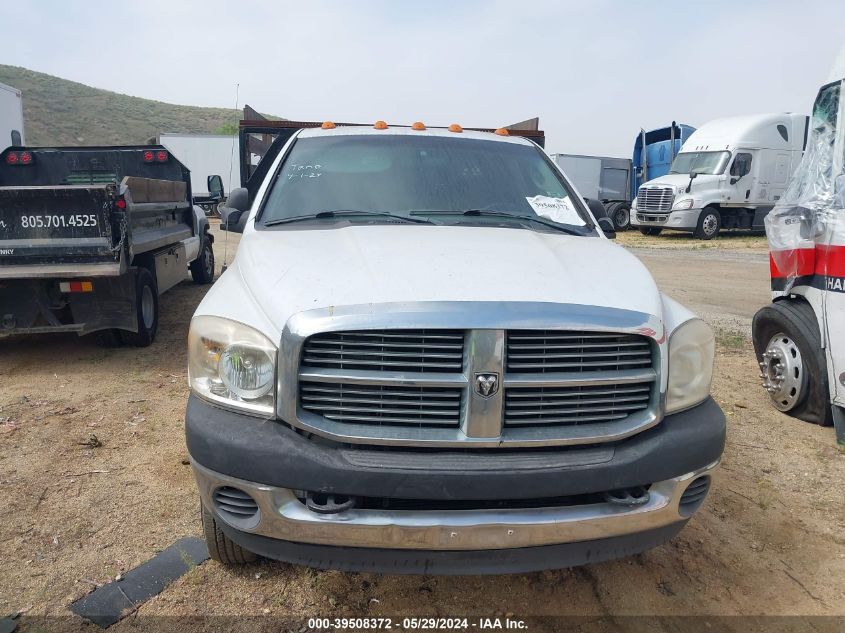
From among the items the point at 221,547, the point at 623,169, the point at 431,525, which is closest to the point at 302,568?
the point at 221,547

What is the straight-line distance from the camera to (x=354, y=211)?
329cm

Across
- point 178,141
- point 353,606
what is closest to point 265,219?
point 353,606

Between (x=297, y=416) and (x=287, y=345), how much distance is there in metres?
0.24

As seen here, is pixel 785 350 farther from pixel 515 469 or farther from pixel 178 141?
pixel 178 141

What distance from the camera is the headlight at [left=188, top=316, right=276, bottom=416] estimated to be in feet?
7.09

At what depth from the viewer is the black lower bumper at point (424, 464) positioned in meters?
2.01

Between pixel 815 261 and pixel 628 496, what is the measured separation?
2906mm

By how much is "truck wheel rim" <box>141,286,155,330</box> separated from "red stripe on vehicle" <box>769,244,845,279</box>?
5.64 metres

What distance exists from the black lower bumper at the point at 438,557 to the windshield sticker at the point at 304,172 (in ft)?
Result: 6.81

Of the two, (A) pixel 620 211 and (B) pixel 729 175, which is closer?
(B) pixel 729 175

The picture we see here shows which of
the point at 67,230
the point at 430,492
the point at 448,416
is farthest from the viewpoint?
the point at 67,230

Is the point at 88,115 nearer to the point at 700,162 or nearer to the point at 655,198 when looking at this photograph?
the point at 655,198

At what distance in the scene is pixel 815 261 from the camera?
13.6 ft

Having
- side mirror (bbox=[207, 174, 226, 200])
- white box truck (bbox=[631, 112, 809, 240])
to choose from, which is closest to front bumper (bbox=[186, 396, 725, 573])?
side mirror (bbox=[207, 174, 226, 200])
